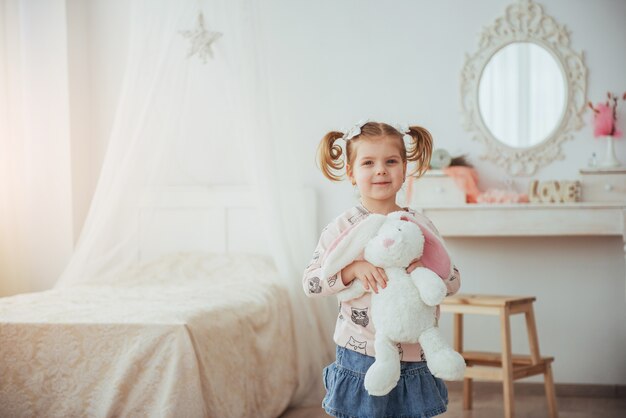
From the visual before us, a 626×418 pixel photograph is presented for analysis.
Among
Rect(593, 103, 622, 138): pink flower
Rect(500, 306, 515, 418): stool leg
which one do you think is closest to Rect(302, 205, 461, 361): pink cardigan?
Rect(500, 306, 515, 418): stool leg

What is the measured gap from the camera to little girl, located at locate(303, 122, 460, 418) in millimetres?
1802

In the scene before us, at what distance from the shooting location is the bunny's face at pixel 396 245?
171 cm

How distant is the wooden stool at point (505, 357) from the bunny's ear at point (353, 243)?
6.42 ft

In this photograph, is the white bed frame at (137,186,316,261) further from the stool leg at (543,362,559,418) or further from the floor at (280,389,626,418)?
the stool leg at (543,362,559,418)

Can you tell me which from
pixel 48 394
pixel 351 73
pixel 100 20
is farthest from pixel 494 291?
pixel 100 20

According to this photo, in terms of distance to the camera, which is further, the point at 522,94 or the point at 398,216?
the point at 522,94

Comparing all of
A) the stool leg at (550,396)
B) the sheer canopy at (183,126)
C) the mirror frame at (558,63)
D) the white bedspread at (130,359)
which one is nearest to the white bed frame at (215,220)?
the sheer canopy at (183,126)

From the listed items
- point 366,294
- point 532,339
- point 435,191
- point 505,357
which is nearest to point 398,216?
point 366,294

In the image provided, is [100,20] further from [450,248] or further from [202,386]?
[202,386]

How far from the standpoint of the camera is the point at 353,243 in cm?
177

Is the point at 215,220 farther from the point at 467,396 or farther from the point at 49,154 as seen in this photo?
the point at 467,396

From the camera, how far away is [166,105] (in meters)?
3.80

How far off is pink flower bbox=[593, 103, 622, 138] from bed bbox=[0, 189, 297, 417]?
5.99 feet

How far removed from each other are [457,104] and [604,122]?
77cm
